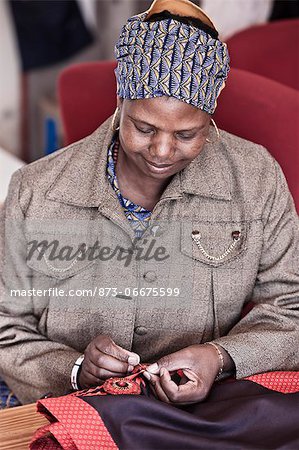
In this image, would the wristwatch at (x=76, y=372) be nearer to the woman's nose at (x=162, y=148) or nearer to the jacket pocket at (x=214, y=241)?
the jacket pocket at (x=214, y=241)

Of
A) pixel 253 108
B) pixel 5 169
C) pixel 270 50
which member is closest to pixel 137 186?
pixel 253 108

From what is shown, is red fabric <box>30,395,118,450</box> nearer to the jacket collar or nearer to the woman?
the woman

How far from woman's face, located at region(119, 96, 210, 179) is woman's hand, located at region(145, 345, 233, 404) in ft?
1.05

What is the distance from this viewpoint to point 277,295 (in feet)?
5.24

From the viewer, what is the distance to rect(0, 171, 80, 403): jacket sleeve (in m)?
1.60

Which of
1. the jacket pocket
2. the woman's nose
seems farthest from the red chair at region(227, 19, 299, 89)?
the woman's nose

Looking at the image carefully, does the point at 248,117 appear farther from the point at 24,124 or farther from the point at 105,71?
the point at 24,124

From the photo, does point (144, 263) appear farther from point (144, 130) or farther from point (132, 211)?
point (144, 130)

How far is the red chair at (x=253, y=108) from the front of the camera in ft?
5.86

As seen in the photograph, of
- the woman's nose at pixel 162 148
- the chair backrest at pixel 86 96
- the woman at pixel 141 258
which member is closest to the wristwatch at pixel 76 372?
the woman at pixel 141 258

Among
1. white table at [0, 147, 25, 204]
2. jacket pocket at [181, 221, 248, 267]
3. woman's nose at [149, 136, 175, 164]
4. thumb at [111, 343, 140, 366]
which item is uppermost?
woman's nose at [149, 136, 175, 164]

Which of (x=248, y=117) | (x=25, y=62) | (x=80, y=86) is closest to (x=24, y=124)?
(x=25, y=62)

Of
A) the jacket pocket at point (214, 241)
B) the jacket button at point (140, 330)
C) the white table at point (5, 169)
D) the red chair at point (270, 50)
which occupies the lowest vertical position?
the white table at point (5, 169)

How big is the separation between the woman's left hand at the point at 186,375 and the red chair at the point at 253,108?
50 cm
